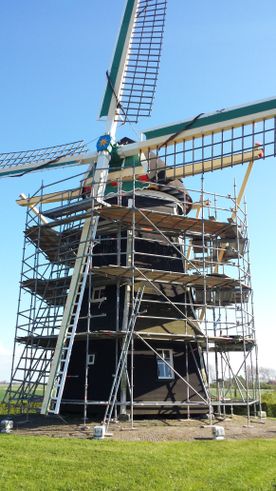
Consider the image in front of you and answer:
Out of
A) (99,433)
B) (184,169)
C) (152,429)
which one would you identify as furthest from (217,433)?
(184,169)

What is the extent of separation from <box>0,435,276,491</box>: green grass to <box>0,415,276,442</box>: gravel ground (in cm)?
112

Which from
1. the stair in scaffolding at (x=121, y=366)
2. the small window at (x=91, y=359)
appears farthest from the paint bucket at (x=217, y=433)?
the small window at (x=91, y=359)

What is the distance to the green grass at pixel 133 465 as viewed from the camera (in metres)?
9.34

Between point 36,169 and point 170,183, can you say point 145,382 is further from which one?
point 36,169

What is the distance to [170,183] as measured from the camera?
2120 centimetres

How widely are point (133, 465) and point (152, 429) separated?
4.75 metres

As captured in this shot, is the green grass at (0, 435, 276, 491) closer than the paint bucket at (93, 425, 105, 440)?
Yes

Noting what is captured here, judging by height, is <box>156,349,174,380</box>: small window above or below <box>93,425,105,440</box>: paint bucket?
above

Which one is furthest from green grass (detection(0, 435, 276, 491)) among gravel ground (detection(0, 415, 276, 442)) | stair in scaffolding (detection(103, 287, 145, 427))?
stair in scaffolding (detection(103, 287, 145, 427))

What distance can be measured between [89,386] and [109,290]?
3.36 meters

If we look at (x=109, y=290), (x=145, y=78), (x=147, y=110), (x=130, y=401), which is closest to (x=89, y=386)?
(x=130, y=401)

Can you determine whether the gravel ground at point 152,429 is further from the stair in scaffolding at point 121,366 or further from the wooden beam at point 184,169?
the wooden beam at point 184,169

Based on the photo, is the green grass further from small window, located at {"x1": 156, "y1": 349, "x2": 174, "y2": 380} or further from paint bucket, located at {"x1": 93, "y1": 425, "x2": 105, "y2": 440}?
small window, located at {"x1": 156, "y1": 349, "x2": 174, "y2": 380}

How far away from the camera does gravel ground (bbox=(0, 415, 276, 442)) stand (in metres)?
13.9
